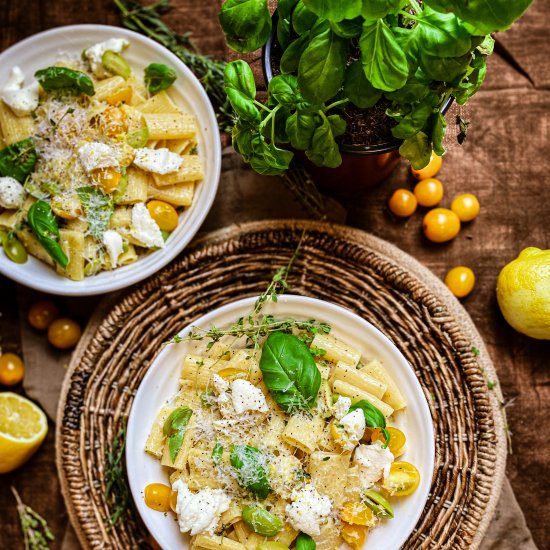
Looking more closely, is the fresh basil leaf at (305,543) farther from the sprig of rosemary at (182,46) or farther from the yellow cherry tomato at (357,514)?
the sprig of rosemary at (182,46)

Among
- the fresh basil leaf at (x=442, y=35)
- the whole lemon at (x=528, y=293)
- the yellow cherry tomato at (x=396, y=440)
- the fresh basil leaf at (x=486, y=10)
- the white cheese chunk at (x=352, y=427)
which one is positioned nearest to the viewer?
the fresh basil leaf at (x=486, y=10)

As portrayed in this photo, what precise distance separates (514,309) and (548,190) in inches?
21.0

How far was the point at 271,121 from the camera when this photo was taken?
1.71 meters

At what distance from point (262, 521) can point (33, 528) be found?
1012 mm

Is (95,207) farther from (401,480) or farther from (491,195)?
(491,195)

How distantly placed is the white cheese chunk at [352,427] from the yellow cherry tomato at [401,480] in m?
0.16

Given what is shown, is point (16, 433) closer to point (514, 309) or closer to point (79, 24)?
point (79, 24)

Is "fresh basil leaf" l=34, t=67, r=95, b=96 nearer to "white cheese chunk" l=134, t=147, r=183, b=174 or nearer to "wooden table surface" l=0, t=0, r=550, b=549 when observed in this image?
"white cheese chunk" l=134, t=147, r=183, b=174

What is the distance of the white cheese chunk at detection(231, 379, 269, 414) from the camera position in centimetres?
200

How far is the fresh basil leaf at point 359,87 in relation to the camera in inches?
59.9

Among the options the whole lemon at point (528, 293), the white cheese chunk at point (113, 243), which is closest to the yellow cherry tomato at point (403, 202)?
the whole lemon at point (528, 293)

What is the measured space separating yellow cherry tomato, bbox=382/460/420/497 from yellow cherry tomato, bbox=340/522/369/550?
0.47 feet

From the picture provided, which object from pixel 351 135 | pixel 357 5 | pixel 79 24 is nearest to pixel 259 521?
pixel 351 135

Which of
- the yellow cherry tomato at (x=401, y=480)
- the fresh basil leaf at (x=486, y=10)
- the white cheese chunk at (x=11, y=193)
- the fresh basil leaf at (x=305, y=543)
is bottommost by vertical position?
the fresh basil leaf at (x=305, y=543)
